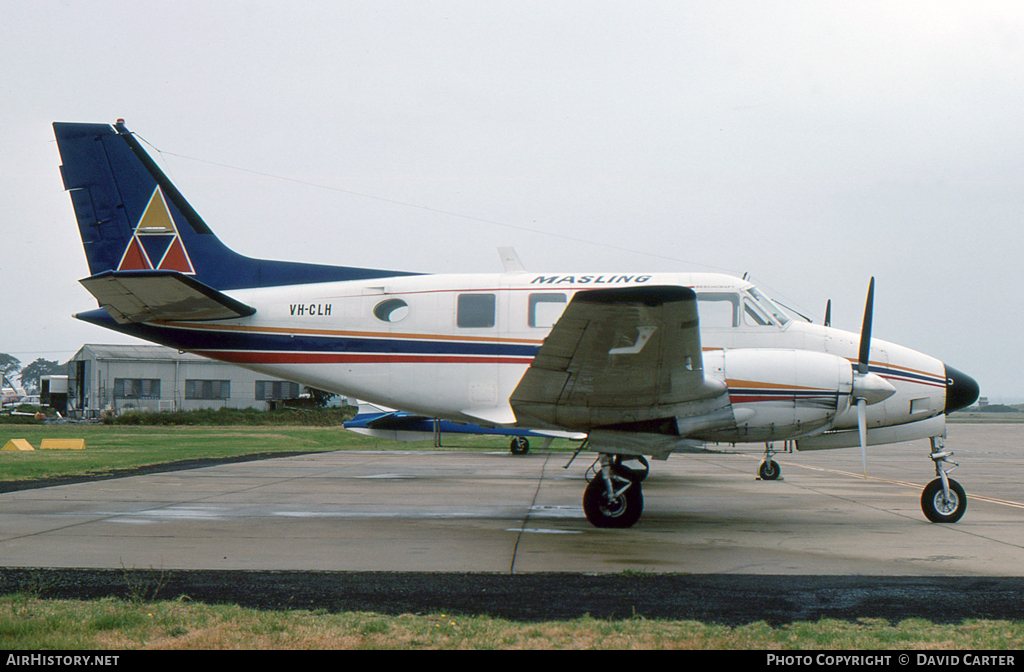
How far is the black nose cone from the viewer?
10234mm

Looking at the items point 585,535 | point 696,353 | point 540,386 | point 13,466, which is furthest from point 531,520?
point 13,466

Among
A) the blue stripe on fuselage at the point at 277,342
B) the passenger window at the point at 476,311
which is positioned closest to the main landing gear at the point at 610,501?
the passenger window at the point at 476,311

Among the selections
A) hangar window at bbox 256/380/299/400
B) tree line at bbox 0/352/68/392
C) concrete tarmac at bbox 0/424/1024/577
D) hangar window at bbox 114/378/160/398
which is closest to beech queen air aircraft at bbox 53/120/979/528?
concrete tarmac at bbox 0/424/1024/577

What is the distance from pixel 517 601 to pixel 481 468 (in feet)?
47.1

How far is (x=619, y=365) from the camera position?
8250mm

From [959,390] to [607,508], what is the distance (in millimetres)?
5012

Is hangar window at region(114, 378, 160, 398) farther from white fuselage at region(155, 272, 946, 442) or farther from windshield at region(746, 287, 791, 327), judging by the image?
windshield at region(746, 287, 791, 327)

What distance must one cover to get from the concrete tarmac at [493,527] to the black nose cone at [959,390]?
1608mm

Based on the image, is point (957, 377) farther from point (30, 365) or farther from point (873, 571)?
point (30, 365)

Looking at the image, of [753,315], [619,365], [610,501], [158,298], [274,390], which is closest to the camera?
[619,365]

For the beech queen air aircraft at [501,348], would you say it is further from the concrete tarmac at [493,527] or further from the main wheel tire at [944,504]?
the concrete tarmac at [493,527]

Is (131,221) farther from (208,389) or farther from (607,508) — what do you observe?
(208,389)

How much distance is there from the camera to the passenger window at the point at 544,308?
10.3 metres

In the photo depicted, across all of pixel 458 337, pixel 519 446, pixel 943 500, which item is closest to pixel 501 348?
pixel 458 337
